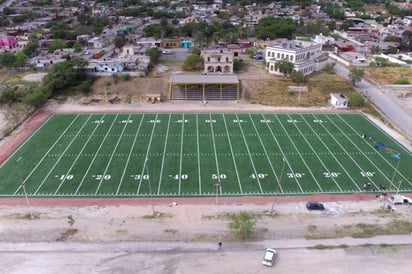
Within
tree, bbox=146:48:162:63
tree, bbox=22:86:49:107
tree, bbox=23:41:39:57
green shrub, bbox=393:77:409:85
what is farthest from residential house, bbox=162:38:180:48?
green shrub, bbox=393:77:409:85

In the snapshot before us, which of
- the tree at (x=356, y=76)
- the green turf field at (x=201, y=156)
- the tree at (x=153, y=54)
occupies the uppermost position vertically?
the tree at (x=153, y=54)

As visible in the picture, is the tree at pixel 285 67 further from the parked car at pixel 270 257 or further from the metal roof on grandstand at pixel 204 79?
the parked car at pixel 270 257

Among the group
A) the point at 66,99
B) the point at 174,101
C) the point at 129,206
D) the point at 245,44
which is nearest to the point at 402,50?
the point at 245,44

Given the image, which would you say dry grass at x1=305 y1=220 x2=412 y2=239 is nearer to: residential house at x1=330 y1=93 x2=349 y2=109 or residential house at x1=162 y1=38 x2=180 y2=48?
residential house at x1=330 y1=93 x2=349 y2=109

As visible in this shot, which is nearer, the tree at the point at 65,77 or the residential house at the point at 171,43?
the tree at the point at 65,77

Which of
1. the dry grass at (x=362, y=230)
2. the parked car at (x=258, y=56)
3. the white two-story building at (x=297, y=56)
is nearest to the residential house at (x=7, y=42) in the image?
the parked car at (x=258, y=56)

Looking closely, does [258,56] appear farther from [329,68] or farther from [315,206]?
[315,206]
